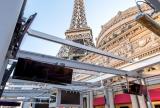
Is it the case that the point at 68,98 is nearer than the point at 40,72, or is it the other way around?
the point at 40,72

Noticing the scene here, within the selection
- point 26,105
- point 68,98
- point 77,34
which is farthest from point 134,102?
point 77,34

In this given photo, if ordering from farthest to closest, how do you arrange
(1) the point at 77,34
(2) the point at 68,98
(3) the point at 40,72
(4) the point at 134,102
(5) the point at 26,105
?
(1) the point at 77,34 → (5) the point at 26,105 → (2) the point at 68,98 → (4) the point at 134,102 → (3) the point at 40,72

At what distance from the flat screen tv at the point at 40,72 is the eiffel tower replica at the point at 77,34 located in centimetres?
2257

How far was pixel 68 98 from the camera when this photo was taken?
1014 cm

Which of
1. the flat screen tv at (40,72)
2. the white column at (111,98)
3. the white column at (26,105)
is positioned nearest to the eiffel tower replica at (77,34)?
the white column at (26,105)

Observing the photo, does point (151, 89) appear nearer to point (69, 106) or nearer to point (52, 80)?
point (69, 106)

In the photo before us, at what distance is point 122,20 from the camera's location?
26797mm

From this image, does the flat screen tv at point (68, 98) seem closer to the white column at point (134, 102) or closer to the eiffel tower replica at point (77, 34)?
the white column at point (134, 102)

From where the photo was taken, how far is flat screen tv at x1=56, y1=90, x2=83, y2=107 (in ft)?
31.9

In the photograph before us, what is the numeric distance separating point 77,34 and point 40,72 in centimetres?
2966

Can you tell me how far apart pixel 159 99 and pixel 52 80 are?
6081 millimetres

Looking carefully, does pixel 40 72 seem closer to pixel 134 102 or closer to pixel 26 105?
pixel 134 102

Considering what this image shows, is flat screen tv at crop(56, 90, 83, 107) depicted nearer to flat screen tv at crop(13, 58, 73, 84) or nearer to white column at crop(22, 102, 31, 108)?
white column at crop(22, 102, 31, 108)

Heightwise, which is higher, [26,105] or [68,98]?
[68,98]
